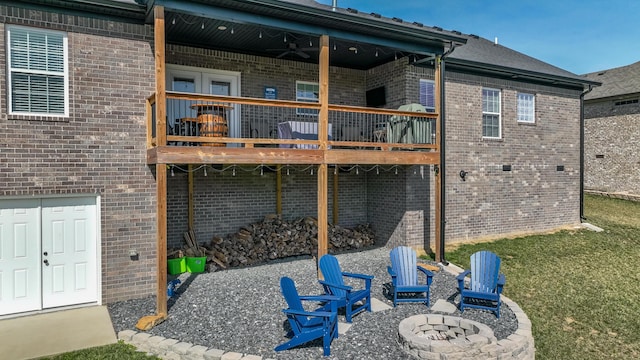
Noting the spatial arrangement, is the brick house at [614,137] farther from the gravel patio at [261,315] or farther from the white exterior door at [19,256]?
the white exterior door at [19,256]

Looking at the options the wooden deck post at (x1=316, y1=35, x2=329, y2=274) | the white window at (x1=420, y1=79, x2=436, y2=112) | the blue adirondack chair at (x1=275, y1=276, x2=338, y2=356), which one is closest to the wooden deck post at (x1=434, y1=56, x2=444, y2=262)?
the white window at (x1=420, y1=79, x2=436, y2=112)

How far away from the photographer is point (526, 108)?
46.2 feet

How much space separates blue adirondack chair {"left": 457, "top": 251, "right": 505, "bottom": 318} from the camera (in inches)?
285

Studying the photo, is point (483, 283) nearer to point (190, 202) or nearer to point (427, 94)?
point (427, 94)

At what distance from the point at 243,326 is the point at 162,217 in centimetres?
236

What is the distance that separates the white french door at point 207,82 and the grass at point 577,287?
6806mm

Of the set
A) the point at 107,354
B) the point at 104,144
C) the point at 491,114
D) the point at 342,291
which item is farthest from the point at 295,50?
the point at 107,354

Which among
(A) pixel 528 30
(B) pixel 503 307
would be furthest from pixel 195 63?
(A) pixel 528 30

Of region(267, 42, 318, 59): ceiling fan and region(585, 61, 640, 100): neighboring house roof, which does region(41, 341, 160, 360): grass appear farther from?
region(585, 61, 640, 100): neighboring house roof

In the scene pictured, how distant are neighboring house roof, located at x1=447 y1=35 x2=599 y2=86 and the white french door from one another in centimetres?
626

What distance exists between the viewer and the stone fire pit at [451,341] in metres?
5.49

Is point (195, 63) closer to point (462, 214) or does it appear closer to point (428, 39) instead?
point (428, 39)

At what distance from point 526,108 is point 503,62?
1.83 meters

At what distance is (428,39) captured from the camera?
9.97m
